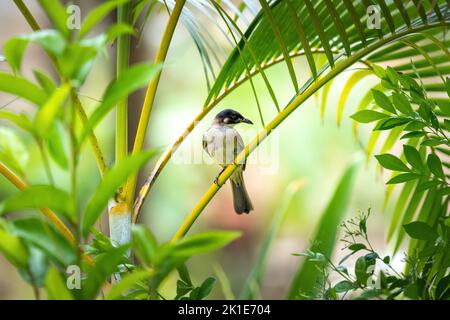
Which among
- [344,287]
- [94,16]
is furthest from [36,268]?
[344,287]

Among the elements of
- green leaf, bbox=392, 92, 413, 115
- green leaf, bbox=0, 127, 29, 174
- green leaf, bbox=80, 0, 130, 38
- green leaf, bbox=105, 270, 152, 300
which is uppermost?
green leaf, bbox=80, 0, 130, 38

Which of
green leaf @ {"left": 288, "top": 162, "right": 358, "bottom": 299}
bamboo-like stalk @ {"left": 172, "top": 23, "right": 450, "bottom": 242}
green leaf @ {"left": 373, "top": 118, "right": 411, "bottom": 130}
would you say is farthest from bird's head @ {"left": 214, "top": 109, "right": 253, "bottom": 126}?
green leaf @ {"left": 373, "top": 118, "right": 411, "bottom": 130}

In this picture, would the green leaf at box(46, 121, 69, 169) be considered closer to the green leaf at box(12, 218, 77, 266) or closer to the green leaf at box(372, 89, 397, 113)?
the green leaf at box(12, 218, 77, 266)

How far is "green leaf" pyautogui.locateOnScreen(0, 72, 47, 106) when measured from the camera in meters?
0.54

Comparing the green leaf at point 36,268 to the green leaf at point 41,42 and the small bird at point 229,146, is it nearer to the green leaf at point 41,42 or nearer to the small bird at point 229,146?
the green leaf at point 41,42

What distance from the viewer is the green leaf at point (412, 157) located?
2.98 ft

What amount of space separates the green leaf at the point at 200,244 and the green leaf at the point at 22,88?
188 millimetres

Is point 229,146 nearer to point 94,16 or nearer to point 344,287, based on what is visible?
point 344,287

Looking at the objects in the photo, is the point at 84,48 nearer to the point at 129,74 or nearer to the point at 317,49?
the point at 129,74

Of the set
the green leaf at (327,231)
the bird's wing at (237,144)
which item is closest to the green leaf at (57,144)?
the green leaf at (327,231)

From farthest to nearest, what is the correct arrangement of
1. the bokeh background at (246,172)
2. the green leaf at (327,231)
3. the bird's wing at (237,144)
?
the bokeh background at (246,172) < the bird's wing at (237,144) < the green leaf at (327,231)

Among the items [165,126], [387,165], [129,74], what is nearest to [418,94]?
[387,165]

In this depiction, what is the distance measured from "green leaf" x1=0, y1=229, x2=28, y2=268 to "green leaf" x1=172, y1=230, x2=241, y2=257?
142 millimetres

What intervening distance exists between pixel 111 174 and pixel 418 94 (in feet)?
1.89
